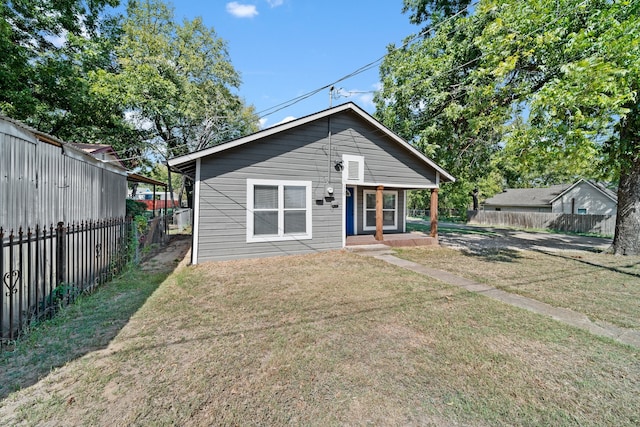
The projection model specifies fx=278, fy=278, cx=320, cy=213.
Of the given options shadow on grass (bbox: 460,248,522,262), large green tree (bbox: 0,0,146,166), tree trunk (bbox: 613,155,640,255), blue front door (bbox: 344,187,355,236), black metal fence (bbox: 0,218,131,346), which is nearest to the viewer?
black metal fence (bbox: 0,218,131,346)

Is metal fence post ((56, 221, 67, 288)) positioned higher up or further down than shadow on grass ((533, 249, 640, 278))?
higher up

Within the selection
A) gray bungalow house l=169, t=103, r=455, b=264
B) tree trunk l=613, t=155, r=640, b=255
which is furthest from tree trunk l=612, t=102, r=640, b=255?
gray bungalow house l=169, t=103, r=455, b=264

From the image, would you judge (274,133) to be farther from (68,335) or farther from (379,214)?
(68,335)

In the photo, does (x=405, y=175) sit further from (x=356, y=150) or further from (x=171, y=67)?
(x=171, y=67)

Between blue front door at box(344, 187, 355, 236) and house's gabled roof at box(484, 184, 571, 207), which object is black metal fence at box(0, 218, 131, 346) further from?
house's gabled roof at box(484, 184, 571, 207)

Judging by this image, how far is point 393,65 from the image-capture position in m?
15.0

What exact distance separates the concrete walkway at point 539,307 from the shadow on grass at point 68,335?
598cm

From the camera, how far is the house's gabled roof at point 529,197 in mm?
28516

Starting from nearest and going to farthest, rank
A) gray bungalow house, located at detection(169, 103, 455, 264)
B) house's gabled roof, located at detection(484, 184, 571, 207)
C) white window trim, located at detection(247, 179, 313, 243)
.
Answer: gray bungalow house, located at detection(169, 103, 455, 264)
white window trim, located at detection(247, 179, 313, 243)
house's gabled roof, located at detection(484, 184, 571, 207)

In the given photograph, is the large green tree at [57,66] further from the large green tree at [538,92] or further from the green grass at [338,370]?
the large green tree at [538,92]

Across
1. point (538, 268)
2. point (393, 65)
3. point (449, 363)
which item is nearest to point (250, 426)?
point (449, 363)

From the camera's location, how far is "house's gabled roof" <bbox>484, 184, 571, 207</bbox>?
2852 cm

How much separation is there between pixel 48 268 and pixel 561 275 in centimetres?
1034

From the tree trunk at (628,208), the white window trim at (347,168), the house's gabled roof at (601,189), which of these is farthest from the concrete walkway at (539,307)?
the house's gabled roof at (601,189)
